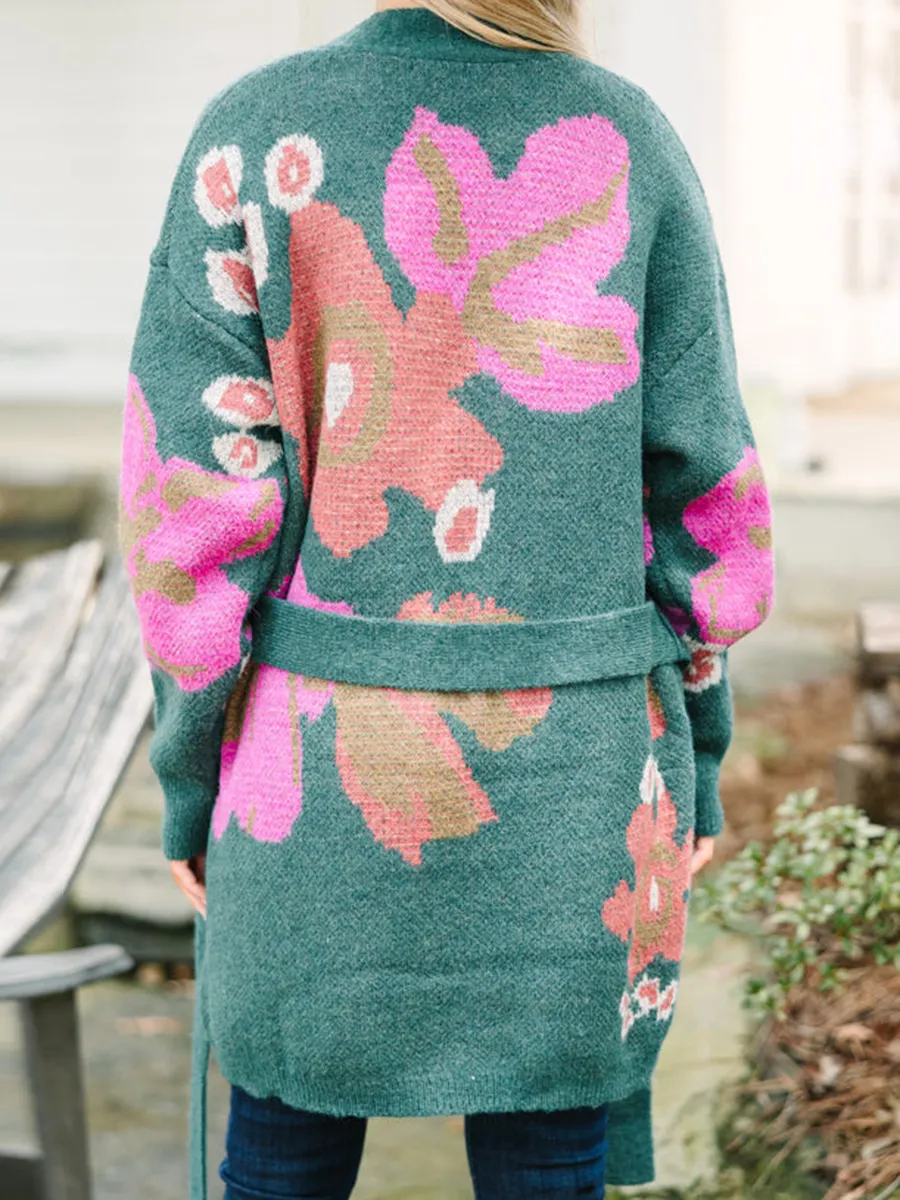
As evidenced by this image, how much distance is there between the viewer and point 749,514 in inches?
58.8

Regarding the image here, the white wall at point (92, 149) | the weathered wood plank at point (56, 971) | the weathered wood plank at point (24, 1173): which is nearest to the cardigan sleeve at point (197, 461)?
the weathered wood plank at point (56, 971)

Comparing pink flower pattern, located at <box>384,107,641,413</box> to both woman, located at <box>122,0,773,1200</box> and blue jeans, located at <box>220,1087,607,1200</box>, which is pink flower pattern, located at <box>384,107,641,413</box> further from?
blue jeans, located at <box>220,1087,607,1200</box>

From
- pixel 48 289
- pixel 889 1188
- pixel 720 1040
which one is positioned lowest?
pixel 720 1040

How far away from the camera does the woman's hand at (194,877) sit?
1.57 meters

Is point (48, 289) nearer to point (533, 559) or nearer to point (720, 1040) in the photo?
point (720, 1040)

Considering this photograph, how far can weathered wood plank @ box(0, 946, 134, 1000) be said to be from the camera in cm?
196

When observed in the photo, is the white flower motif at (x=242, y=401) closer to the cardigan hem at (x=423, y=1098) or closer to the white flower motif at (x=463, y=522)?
the white flower motif at (x=463, y=522)

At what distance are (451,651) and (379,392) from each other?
242 mm

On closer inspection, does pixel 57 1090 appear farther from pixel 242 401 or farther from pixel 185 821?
pixel 242 401

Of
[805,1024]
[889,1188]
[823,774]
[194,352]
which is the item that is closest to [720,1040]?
[805,1024]

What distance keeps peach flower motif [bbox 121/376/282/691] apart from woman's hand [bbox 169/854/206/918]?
261 millimetres

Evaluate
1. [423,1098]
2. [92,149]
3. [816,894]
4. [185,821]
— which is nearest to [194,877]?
[185,821]

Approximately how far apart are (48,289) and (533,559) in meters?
3.67

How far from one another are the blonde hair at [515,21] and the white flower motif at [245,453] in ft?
1.36
